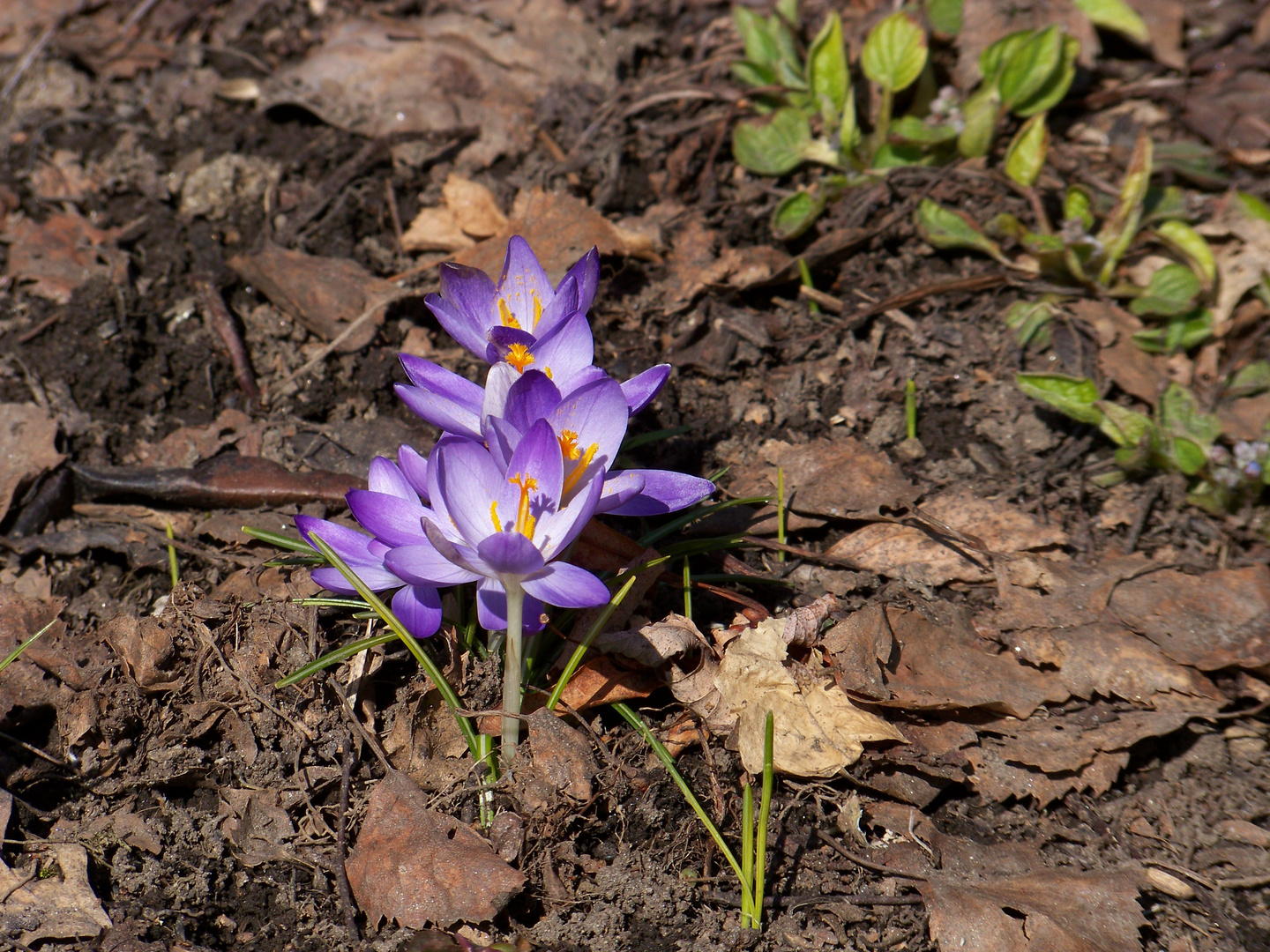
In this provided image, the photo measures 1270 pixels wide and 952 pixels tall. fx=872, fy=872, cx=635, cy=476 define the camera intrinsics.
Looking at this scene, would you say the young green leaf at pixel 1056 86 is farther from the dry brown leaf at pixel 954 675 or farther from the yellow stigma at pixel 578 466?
the yellow stigma at pixel 578 466

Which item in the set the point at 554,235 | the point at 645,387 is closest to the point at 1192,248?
the point at 554,235

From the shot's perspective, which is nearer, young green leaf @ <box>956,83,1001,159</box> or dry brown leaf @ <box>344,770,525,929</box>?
dry brown leaf @ <box>344,770,525,929</box>

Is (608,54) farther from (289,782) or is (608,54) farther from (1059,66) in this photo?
(289,782)

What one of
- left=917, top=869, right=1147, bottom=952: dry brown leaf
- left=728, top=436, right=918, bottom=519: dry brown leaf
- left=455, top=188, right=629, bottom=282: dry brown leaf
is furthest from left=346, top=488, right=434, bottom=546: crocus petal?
left=455, top=188, right=629, bottom=282: dry brown leaf

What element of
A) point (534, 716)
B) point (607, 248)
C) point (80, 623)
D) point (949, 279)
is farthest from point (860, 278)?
point (80, 623)

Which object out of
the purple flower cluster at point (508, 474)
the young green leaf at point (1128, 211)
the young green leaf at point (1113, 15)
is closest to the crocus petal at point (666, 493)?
the purple flower cluster at point (508, 474)

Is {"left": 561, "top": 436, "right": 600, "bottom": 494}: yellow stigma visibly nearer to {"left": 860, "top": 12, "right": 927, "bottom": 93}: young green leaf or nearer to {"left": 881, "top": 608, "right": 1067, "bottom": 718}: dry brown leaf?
{"left": 881, "top": 608, "right": 1067, "bottom": 718}: dry brown leaf

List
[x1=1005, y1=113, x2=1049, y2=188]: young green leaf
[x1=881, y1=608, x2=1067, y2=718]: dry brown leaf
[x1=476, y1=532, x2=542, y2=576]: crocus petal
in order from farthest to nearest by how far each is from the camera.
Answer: [x1=1005, y1=113, x2=1049, y2=188]: young green leaf < [x1=881, y1=608, x2=1067, y2=718]: dry brown leaf < [x1=476, y1=532, x2=542, y2=576]: crocus petal
